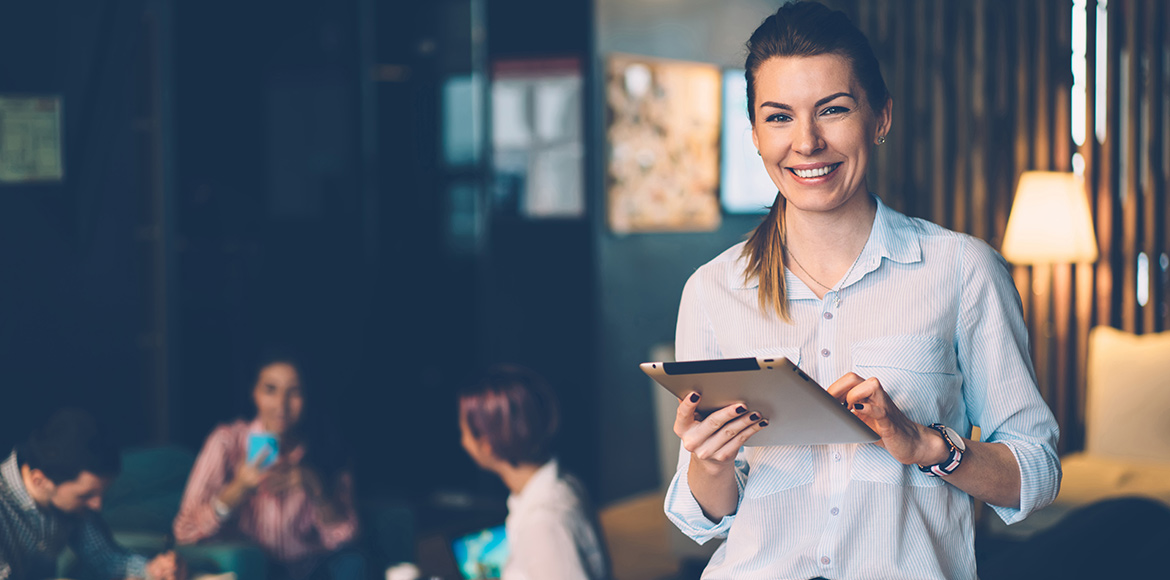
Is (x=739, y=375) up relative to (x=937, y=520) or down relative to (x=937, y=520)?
up

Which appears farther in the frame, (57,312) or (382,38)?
(382,38)

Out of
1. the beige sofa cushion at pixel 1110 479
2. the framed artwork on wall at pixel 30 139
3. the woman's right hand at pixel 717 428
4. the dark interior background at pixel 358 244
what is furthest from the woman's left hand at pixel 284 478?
the beige sofa cushion at pixel 1110 479

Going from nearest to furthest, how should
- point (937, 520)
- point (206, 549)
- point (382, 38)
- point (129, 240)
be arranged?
point (937, 520) < point (206, 549) < point (129, 240) < point (382, 38)

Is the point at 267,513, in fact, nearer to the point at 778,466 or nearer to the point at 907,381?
the point at 778,466

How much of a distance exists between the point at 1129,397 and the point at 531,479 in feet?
9.69

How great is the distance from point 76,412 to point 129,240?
1982 millimetres

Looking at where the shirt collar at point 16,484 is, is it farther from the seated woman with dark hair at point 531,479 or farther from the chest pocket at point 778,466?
the chest pocket at point 778,466

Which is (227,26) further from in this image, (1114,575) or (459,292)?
(1114,575)

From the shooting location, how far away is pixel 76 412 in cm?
251

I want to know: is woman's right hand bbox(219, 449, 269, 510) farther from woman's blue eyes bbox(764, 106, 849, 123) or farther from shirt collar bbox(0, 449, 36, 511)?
woman's blue eyes bbox(764, 106, 849, 123)

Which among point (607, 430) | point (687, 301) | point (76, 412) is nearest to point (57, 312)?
point (76, 412)

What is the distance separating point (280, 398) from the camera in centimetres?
337

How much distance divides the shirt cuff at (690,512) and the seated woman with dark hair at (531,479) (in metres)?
1.01

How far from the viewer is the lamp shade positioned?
4.79m
